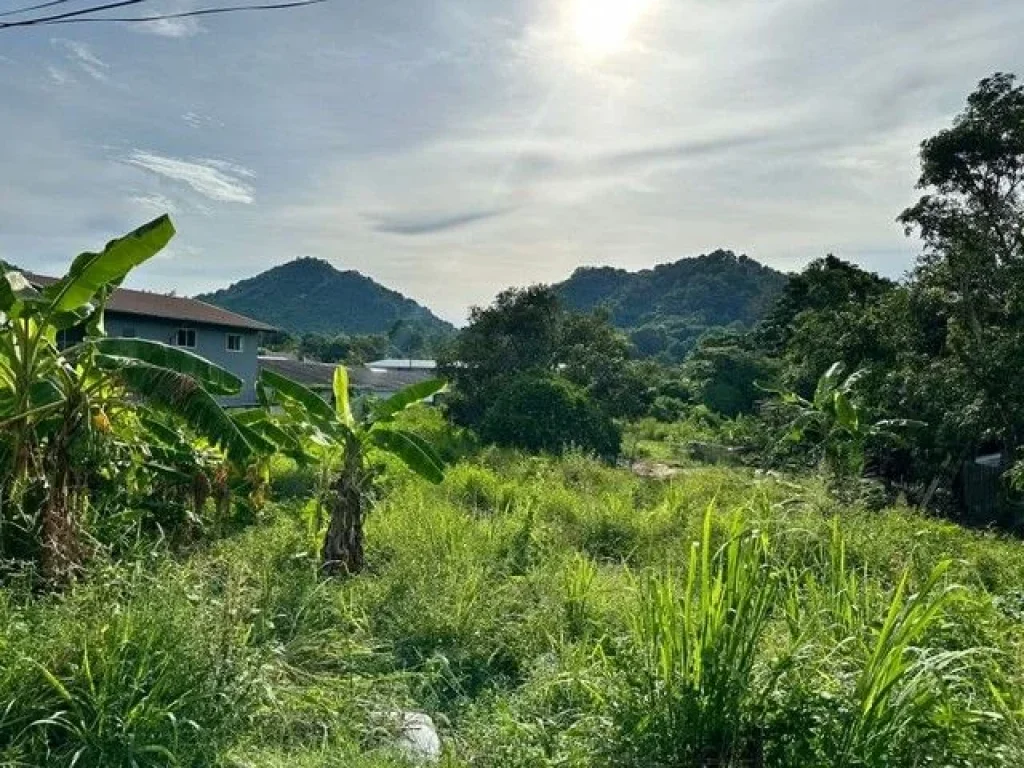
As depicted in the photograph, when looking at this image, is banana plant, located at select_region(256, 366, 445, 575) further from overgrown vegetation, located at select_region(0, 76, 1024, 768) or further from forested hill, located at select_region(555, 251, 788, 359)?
forested hill, located at select_region(555, 251, 788, 359)

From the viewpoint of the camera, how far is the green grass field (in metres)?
2.67

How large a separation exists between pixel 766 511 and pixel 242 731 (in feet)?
9.29

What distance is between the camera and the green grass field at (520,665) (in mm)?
2668

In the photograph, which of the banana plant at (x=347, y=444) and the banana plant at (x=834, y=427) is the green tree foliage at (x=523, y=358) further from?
the banana plant at (x=347, y=444)

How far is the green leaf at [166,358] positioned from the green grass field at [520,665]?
1.42 meters

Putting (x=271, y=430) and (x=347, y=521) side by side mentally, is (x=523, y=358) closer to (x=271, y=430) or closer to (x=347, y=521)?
(x=271, y=430)

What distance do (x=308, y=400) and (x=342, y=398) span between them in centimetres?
45

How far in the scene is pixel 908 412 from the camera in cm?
1318

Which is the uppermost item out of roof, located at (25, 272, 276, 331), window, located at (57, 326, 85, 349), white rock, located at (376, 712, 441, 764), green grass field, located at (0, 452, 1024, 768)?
roof, located at (25, 272, 276, 331)

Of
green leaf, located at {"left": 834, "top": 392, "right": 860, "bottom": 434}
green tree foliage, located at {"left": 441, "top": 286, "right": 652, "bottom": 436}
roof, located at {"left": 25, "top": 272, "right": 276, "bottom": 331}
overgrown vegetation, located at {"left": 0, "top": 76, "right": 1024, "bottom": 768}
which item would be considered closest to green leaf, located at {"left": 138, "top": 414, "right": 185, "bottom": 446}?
overgrown vegetation, located at {"left": 0, "top": 76, "right": 1024, "bottom": 768}

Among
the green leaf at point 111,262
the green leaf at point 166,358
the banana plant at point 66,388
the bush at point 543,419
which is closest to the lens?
the banana plant at point 66,388

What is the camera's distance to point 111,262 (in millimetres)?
5023

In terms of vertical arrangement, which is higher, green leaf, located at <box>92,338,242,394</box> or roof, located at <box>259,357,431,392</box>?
green leaf, located at <box>92,338,242,394</box>

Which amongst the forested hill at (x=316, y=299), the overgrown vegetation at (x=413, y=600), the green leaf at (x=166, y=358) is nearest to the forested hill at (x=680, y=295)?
the forested hill at (x=316, y=299)
